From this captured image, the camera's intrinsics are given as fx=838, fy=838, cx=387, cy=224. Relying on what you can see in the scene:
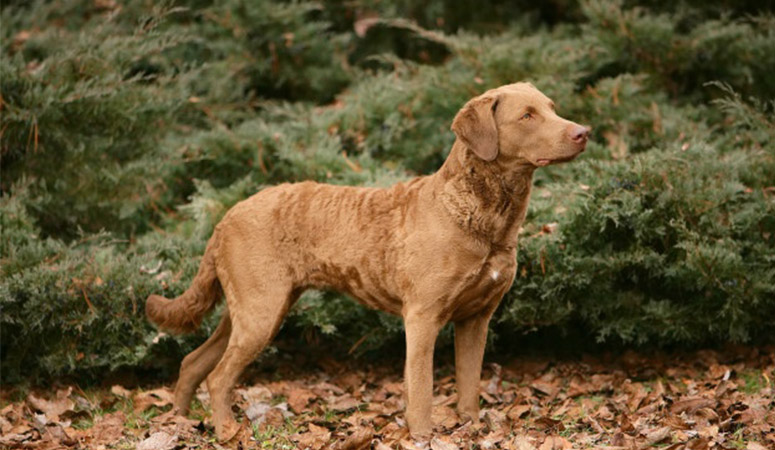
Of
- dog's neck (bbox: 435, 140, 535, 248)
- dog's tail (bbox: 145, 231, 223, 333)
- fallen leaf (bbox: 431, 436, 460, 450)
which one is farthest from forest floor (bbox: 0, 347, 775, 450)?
dog's neck (bbox: 435, 140, 535, 248)

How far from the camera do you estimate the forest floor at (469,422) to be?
Answer: 4387 millimetres

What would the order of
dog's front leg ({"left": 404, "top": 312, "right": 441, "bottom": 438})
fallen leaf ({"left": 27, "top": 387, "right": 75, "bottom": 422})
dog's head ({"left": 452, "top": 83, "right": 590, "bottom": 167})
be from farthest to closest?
fallen leaf ({"left": 27, "top": 387, "right": 75, "bottom": 422}) → dog's front leg ({"left": 404, "top": 312, "right": 441, "bottom": 438}) → dog's head ({"left": 452, "top": 83, "right": 590, "bottom": 167})

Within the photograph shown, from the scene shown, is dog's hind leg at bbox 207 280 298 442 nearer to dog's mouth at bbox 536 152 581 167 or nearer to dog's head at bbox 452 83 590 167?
dog's head at bbox 452 83 590 167

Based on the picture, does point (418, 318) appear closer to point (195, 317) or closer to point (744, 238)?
point (195, 317)

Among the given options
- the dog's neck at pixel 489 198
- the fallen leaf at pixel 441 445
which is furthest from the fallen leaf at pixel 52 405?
the dog's neck at pixel 489 198

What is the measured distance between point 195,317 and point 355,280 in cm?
114

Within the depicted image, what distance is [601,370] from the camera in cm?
638

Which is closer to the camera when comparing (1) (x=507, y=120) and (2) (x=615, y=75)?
(1) (x=507, y=120)

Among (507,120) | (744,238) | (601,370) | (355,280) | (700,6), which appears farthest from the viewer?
(700,6)

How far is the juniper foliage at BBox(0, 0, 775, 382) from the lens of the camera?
232 inches

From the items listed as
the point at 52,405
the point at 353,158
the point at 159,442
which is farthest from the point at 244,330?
the point at 353,158

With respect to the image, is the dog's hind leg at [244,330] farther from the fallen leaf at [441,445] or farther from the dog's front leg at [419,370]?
the fallen leaf at [441,445]

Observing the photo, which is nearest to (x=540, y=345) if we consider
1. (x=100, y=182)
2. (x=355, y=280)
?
(x=355, y=280)

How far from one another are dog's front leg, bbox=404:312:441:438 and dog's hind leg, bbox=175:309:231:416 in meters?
1.49
